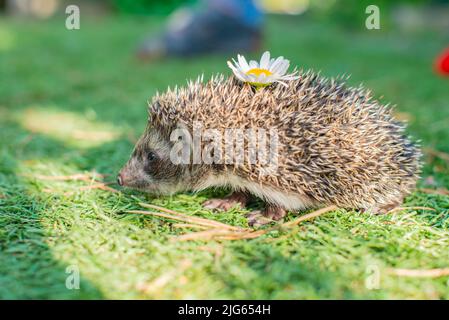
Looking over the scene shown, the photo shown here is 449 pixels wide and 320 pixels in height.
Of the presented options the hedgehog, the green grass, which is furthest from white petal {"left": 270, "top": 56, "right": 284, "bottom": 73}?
the green grass

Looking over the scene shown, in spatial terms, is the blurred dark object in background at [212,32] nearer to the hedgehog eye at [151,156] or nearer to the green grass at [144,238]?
the green grass at [144,238]

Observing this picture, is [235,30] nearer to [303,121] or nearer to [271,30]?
[271,30]

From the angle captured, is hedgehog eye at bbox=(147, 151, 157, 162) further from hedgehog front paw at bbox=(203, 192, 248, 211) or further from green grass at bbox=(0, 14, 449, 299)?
hedgehog front paw at bbox=(203, 192, 248, 211)

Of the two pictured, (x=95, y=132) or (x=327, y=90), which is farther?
(x=95, y=132)

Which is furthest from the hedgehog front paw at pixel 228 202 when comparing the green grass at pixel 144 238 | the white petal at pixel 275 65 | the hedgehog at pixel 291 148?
the white petal at pixel 275 65
